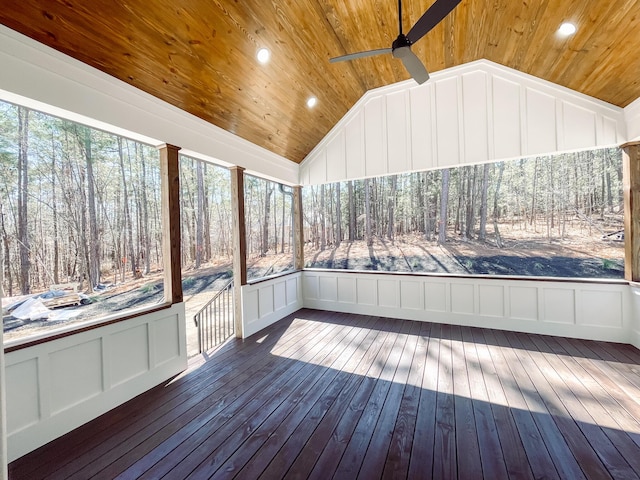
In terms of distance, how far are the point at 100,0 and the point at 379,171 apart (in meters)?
3.95

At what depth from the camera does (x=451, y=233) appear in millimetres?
5988

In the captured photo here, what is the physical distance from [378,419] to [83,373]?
252 cm

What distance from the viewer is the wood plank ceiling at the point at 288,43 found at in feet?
6.91

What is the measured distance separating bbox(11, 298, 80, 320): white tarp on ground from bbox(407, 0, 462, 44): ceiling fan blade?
367 cm

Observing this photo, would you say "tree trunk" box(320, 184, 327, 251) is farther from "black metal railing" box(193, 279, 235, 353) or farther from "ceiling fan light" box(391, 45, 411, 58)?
"ceiling fan light" box(391, 45, 411, 58)

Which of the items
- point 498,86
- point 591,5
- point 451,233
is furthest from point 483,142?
point 451,233

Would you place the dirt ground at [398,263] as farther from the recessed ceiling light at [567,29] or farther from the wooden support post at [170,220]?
the recessed ceiling light at [567,29]

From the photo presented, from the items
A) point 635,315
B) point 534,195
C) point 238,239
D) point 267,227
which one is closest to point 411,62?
point 238,239

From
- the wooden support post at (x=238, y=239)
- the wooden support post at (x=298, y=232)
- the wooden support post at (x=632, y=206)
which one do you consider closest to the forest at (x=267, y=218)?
the wooden support post at (x=298, y=232)

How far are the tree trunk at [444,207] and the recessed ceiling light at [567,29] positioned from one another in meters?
3.29

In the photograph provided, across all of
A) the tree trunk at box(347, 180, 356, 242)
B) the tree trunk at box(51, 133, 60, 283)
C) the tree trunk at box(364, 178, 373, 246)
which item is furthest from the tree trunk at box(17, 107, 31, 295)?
A: the tree trunk at box(364, 178, 373, 246)

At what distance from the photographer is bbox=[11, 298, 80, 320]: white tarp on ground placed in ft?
6.77

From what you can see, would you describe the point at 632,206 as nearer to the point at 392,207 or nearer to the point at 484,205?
the point at 484,205

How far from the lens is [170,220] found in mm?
3016
